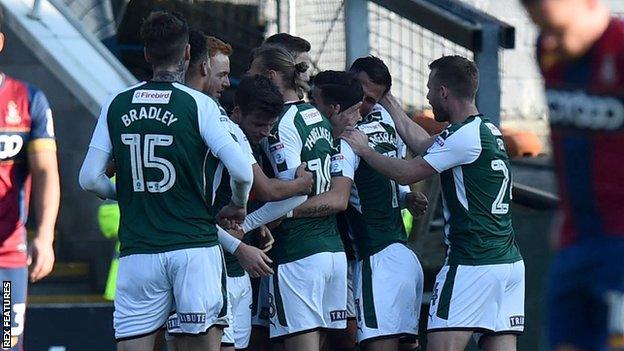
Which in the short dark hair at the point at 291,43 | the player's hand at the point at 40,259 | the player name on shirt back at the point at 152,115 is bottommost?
the player's hand at the point at 40,259

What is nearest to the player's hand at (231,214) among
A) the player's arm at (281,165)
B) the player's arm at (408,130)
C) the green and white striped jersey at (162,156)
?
the green and white striped jersey at (162,156)

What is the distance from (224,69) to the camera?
8.10m

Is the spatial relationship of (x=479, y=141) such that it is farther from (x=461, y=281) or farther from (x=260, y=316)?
(x=260, y=316)

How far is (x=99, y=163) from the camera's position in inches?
280

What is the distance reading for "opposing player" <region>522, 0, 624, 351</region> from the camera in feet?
16.4

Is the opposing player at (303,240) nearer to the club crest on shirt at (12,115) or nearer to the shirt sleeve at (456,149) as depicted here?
the shirt sleeve at (456,149)

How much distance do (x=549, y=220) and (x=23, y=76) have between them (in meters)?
4.30

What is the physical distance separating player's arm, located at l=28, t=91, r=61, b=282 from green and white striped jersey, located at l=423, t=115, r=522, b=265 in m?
2.24

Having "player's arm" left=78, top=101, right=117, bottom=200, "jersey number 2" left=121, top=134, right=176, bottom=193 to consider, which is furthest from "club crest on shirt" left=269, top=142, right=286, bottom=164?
"player's arm" left=78, top=101, right=117, bottom=200

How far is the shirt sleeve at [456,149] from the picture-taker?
25.9 feet

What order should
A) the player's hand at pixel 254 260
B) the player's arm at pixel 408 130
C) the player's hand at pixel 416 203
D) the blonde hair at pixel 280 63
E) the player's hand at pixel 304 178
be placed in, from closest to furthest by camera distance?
the player's hand at pixel 254 260
the player's hand at pixel 304 178
the blonde hair at pixel 280 63
the player's arm at pixel 408 130
the player's hand at pixel 416 203

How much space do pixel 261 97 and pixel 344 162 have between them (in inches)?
31.5

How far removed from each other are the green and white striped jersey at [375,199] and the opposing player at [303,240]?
25 cm

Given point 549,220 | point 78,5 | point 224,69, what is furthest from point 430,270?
point 78,5
